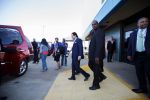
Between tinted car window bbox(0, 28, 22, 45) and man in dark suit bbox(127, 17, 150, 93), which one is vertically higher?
tinted car window bbox(0, 28, 22, 45)

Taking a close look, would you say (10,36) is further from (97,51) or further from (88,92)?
(88,92)

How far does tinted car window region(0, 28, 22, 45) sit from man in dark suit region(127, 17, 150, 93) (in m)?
4.88

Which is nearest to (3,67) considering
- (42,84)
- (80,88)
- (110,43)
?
(42,84)

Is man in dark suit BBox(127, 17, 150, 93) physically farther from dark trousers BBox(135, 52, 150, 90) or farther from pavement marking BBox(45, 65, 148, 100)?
pavement marking BBox(45, 65, 148, 100)

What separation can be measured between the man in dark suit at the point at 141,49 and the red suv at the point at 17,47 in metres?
3.85

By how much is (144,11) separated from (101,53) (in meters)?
6.52

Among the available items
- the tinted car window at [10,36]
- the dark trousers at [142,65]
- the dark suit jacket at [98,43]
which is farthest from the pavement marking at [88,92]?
the tinted car window at [10,36]

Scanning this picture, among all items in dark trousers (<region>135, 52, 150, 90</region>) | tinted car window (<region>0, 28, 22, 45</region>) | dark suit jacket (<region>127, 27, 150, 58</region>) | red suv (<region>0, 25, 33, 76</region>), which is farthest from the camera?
tinted car window (<region>0, 28, 22, 45</region>)

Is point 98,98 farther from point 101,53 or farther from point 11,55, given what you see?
point 11,55

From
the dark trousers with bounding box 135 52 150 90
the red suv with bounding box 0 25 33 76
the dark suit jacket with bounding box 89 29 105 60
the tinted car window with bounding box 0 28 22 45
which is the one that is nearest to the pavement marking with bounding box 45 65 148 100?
the dark trousers with bounding box 135 52 150 90

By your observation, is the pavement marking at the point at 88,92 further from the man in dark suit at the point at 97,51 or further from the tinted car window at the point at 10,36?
the tinted car window at the point at 10,36

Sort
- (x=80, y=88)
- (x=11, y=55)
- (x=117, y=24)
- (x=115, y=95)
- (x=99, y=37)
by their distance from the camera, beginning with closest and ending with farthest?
(x=115, y=95), (x=99, y=37), (x=80, y=88), (x=11, y=55), (x=117, y=24)

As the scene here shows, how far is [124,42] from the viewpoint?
17516 millimetres

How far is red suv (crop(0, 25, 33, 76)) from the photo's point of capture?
27.0 ft
